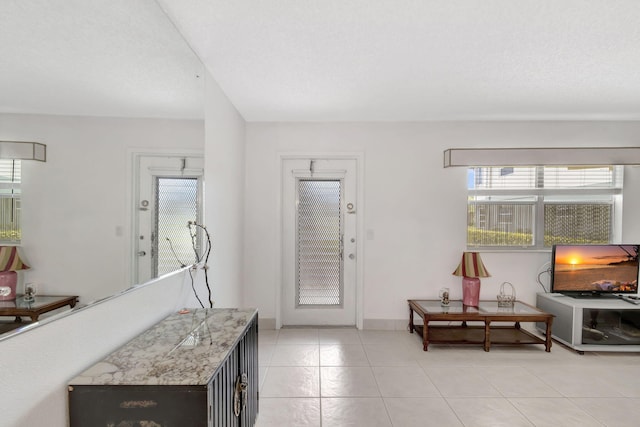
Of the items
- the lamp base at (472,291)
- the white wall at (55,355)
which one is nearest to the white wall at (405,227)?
the lamp base at (472,291)

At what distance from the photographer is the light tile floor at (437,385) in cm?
209

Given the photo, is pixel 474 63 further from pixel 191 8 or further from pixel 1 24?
pixel 1 24

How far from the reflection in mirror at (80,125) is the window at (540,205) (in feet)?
11.4

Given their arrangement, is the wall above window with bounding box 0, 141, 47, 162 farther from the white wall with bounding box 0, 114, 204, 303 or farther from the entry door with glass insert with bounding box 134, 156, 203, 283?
the entry door with glass insert with bounding box 134, 156, 203, 283

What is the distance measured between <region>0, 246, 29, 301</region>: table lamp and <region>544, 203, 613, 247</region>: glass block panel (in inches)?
178

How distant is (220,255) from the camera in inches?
108

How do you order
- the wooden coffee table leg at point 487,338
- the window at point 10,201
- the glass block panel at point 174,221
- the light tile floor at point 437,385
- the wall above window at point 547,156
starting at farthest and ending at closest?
the wall above window at point 547,156, the wooden coffee table leg at point 487,338, the light tile floor at point 437,385, the glass block panel at point 174,221, the window at point 10,201

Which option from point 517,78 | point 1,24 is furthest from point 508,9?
point 1,24

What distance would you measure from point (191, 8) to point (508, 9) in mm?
1727

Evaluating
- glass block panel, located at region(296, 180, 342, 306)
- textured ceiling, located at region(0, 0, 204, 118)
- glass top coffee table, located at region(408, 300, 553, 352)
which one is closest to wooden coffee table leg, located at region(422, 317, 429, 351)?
glass top coffee table, located at region(408, 300, 553, 352)

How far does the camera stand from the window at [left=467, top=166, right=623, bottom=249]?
3.66 meters

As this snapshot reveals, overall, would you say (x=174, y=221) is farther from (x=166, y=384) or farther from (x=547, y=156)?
(x=547, y=156)

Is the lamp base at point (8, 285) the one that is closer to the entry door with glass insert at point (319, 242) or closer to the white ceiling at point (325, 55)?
the white ceiling at point (325, 55)

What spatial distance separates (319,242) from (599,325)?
3041 mm
